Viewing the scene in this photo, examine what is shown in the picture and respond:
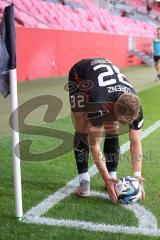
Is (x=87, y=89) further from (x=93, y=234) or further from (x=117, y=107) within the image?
(x=93, y=234)

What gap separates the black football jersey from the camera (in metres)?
3.84

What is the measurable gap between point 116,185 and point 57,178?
103 centimetres

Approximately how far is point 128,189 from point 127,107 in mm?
937

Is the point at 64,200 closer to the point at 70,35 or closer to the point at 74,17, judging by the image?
the point at 70,35

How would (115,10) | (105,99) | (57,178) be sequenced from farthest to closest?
1. (115,10)
2. (57,178)
3. (105,99)

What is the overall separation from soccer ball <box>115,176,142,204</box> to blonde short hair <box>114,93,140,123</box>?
28.8 inches

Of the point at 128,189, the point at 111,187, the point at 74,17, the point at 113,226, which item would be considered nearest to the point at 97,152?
the point at 111,187

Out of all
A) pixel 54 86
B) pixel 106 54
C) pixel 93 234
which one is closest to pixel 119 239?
pixel 93 234

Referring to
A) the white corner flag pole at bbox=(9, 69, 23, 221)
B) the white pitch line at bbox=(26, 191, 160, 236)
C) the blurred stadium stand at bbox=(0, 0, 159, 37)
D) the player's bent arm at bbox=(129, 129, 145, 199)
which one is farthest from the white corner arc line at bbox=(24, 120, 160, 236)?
the blurred stadium stand at bbox=(0, 0, 159, 37)

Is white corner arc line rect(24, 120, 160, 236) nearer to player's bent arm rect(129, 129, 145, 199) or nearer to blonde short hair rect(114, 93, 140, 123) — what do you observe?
player's bent arm rect(129, 129, 145, 199)

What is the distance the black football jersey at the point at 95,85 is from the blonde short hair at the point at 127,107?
141mm

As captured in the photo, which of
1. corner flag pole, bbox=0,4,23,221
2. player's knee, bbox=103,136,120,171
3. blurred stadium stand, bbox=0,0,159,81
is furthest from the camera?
blurred stadium stand, bbox=0,0,159,81

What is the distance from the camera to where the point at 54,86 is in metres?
14.4

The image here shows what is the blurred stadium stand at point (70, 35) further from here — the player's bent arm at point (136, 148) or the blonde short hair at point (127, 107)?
the blonde short hair at point (127, 107)
